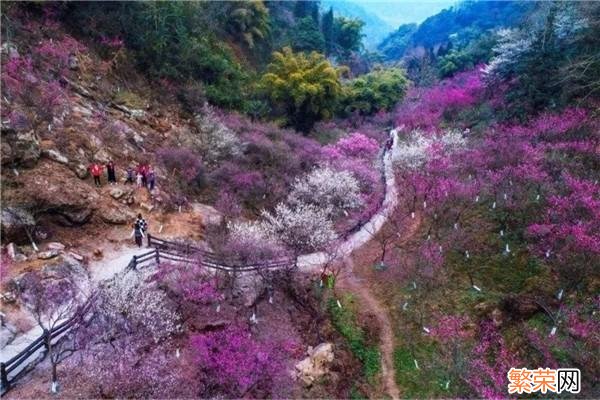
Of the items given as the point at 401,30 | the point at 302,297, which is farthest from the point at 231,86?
the point at 401,30

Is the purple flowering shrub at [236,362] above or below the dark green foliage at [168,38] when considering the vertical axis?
below

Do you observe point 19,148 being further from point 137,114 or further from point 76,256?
point 137,114

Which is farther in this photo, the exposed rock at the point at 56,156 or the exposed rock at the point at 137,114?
the exposed rock at the point at 137,114

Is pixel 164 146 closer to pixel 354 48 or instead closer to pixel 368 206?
pixel 368 206

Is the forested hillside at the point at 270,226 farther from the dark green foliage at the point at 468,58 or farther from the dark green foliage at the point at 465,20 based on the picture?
the dark green foliage at the point at 465,20

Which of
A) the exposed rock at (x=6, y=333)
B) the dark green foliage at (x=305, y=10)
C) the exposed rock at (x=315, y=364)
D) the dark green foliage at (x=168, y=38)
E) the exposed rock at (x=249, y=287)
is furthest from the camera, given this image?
the dark green foliage at (x=305, y=10)

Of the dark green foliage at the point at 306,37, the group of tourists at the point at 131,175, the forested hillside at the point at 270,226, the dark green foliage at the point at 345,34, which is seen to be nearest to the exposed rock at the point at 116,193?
the forested hillside at the point at 270,226

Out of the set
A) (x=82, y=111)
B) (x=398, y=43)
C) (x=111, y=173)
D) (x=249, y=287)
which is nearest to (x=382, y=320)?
(x=249, y=287)
